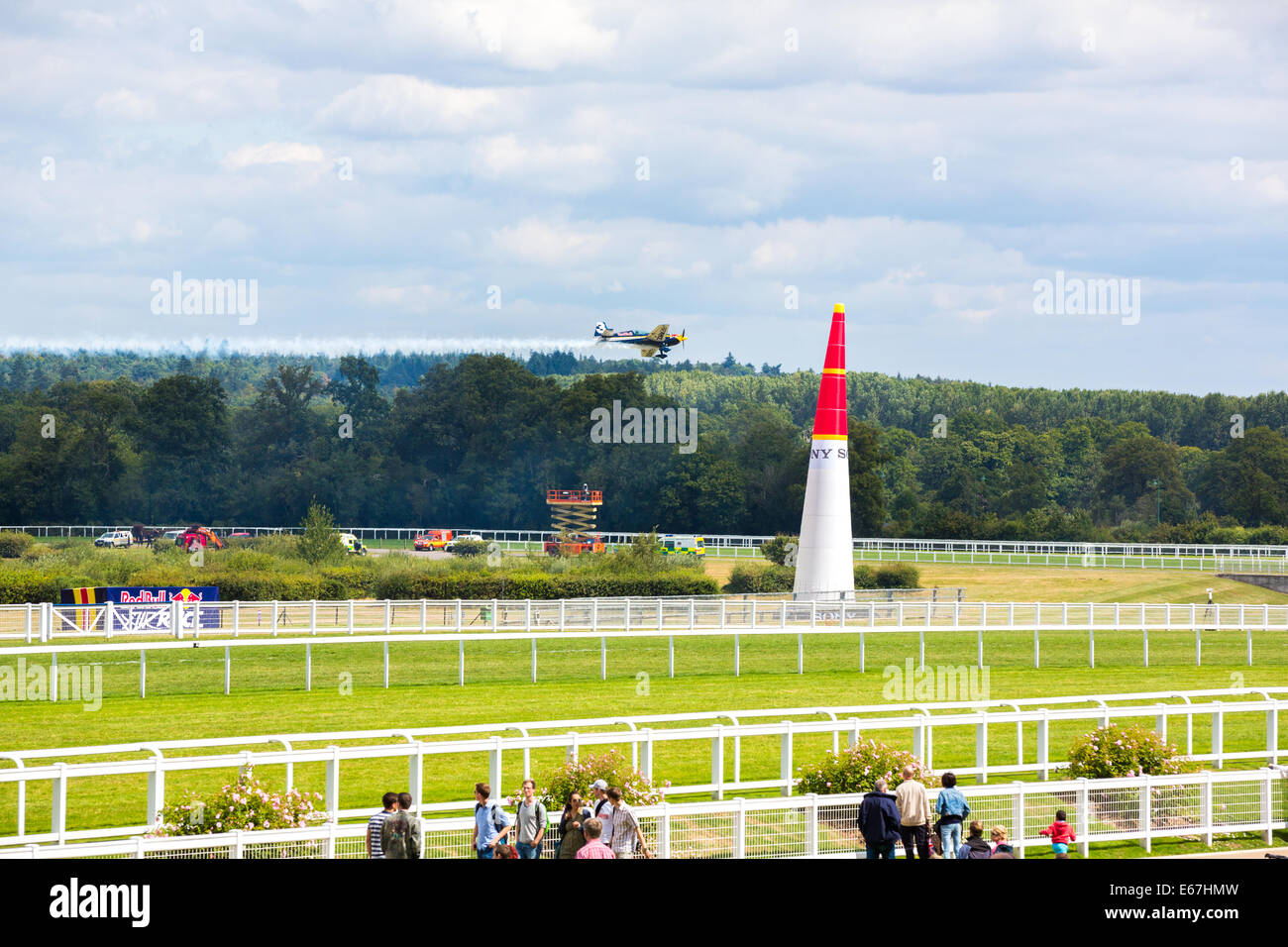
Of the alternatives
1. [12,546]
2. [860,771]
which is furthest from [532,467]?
[860,771]

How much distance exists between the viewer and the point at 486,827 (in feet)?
42.5

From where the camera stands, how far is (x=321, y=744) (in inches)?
819

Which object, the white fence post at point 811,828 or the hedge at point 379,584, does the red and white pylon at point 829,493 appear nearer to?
the hedge at point 379,584

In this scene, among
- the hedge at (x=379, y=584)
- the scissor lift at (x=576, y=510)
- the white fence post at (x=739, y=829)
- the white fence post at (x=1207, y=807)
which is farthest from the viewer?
the scissor lift at (x=576, y=510)

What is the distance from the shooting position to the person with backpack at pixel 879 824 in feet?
44.3

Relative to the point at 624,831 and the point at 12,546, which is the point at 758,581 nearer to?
the point at 12,546

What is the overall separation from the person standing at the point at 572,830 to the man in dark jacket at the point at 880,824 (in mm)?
2605

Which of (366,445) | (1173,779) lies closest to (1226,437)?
(366,445)

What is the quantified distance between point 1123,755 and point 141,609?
22.8 metres

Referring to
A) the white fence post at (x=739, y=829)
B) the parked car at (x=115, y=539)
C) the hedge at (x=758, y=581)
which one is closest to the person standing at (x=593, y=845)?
the white fence post at (x=739, y=829)

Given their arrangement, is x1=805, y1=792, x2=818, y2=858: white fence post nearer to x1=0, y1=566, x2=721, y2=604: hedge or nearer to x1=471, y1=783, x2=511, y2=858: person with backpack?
x1=471, y1=783, x2=511, y2=858: person with backpack

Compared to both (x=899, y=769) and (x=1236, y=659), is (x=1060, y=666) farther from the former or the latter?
(x=899, y=769)

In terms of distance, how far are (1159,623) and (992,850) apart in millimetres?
27980

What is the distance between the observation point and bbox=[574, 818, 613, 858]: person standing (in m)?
11.0
